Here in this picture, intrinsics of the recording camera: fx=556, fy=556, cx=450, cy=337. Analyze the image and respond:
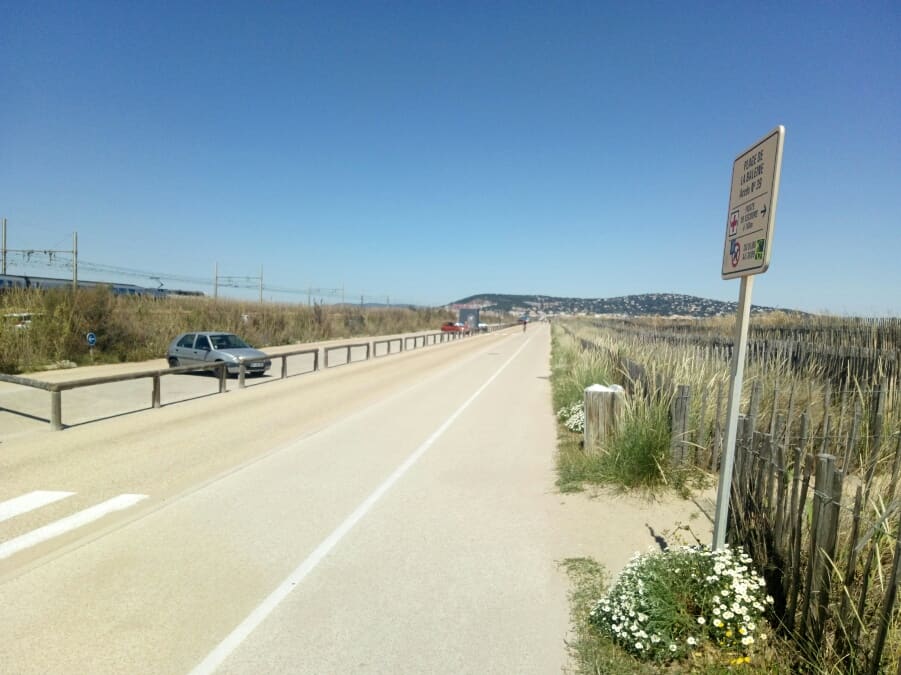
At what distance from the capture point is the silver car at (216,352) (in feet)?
59.4

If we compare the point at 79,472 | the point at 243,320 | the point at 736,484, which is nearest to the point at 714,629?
the point at 736,484

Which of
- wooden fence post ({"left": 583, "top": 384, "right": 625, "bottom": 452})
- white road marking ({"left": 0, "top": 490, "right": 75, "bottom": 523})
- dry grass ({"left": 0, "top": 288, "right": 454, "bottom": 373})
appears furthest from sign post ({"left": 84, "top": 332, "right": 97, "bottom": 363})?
wooden fence post ({"left": 583, "top": 384, "right": 625, "bottom": 452})

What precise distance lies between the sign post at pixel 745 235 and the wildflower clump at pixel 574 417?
5.69 metres

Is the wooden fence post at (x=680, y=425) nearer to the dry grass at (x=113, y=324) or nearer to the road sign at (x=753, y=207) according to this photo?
the road sign at (x=753, y=207)

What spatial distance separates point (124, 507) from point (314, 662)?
150 inches

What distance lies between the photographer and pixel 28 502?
6.10 meters

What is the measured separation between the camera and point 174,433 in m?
9.74

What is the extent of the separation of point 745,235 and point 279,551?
442 centimetres

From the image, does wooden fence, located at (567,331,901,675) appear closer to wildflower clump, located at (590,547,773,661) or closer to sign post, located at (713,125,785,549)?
wildflower clump, located at (590,547,773,661)

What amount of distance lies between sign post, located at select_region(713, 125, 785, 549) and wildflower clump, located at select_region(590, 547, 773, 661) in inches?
12.1

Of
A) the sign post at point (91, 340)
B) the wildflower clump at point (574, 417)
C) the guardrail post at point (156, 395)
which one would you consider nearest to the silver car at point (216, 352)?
the sign post at point (91, 340)

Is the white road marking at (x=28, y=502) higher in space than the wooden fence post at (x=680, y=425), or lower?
lower

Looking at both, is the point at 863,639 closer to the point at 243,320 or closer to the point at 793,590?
the point at 793,590

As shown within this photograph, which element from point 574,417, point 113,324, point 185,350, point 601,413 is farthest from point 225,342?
point 601,413
